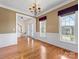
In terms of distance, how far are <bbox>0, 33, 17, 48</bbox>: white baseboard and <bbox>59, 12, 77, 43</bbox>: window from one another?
3.37 metres

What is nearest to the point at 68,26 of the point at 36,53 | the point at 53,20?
the point at 53,20

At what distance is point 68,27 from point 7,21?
400 cm

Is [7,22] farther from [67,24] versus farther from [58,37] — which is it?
[67,24]

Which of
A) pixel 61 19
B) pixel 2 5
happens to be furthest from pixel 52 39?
pixel 2 5

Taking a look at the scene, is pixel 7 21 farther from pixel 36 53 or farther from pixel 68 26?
pixel 68 26

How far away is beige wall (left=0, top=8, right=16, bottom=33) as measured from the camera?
5.78m

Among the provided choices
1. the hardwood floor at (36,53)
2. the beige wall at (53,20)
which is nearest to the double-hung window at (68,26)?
the beige wall at (53,20)

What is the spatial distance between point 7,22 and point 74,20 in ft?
14.0

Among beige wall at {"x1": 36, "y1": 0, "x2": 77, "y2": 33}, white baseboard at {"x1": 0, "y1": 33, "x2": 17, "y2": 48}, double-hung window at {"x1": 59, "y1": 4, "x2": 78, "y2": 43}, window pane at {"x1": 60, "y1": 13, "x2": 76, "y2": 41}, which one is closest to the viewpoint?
double-hung window at {"x1": 59, "y1": 4, "x2": 78, "y2": 43}

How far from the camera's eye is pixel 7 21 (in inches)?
242

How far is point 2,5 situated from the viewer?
19.1 feet

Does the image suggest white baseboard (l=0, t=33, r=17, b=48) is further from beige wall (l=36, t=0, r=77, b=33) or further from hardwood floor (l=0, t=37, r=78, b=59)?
beige wall (l=36, t=0, r=77, b=33)

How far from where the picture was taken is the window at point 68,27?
4.43 meters

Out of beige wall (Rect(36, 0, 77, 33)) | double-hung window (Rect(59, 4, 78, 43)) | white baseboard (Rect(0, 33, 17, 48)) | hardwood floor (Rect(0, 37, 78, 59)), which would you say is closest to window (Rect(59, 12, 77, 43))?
double-hung window (Rect(59, 4, 78, 43))
